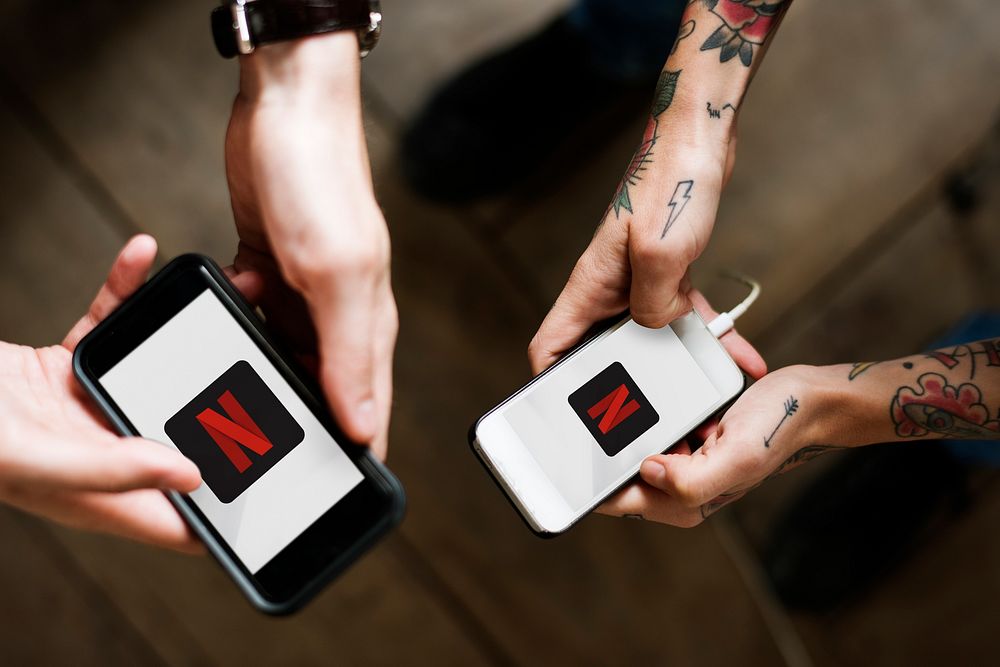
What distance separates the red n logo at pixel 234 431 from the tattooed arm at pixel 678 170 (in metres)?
0.29

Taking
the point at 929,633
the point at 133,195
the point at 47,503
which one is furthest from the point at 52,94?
the point at 929,633

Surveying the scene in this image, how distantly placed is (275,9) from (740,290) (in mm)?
874

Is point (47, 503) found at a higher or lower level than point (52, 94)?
lower

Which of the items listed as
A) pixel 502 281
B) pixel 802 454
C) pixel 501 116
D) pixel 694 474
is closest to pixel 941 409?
pixel 802 454

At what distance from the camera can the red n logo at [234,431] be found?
0.65 m

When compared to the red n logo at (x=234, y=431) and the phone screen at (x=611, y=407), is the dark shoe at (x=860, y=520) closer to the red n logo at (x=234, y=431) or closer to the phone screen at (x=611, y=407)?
the phone screen at (x=611, y=407)

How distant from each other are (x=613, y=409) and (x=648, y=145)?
29cm

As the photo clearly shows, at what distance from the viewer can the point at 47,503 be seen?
607 millimetres

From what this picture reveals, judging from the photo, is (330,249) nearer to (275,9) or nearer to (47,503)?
(275,9)

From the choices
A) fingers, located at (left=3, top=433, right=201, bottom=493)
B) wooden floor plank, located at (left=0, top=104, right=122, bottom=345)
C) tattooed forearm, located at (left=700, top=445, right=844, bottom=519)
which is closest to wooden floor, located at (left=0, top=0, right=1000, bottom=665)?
wooden floor plank, located at (left=0, top=104, right=122, bottom=345)

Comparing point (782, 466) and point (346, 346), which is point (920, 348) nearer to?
point (782, 466)

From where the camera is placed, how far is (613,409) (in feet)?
2.43

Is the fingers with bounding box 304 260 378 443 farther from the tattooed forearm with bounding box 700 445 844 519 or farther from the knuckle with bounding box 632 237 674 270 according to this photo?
the tattooed forearm with bounding box 700 445 844 519

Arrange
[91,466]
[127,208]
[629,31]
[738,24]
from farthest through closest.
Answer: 1. [127,208]
2. [629,31]
3. [738,24]
4. [91,466]
